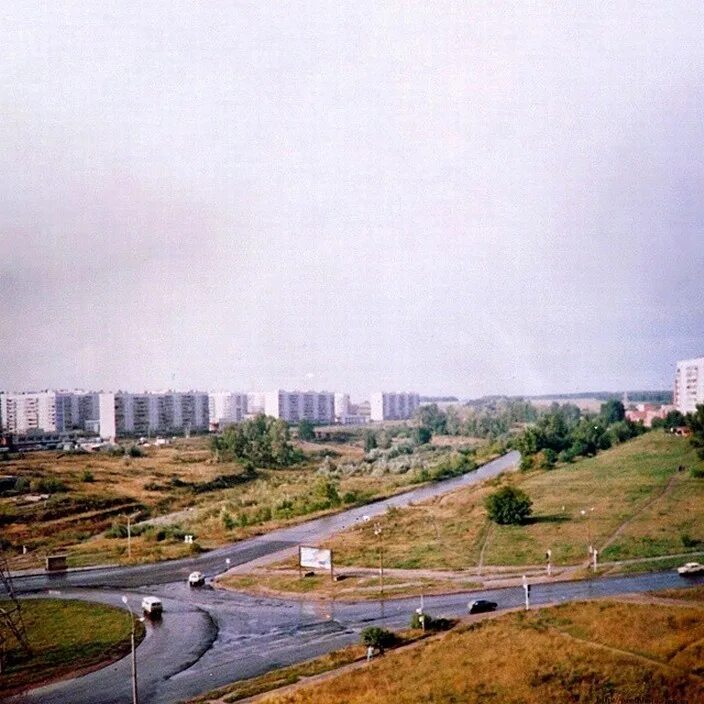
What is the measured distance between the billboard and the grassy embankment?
116 centimetres

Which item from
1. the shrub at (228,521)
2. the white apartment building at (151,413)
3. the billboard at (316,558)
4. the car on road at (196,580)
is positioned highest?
the white apartment building at (151,413)

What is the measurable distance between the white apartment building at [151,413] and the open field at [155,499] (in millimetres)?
27132

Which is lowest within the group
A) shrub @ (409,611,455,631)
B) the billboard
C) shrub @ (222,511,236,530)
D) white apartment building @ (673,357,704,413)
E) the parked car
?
shrub @ (222,511,236,530)

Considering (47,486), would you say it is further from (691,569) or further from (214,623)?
(691,569)

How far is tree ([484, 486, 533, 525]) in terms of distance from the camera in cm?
4466

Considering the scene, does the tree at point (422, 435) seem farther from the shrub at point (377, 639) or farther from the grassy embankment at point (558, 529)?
the shrub at point (377, 639)

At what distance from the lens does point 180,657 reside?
26.5m

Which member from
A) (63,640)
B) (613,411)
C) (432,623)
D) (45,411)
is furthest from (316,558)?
(45,411)

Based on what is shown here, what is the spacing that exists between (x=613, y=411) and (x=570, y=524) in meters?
49.5

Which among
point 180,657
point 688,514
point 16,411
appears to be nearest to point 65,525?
point 180,657

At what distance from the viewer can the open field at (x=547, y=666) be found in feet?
66.9

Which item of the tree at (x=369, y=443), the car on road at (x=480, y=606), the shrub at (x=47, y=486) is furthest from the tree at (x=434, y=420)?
the car on road at (x=480, y=606)

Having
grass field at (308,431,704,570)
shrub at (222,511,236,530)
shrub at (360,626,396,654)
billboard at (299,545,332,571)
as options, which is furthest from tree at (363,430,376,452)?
shrub at (360,626,396,654)

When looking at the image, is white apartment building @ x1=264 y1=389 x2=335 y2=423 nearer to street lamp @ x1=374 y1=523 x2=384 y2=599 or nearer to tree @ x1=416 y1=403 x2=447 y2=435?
tree @ x1=416 y1=403 x2=447 y2=435
